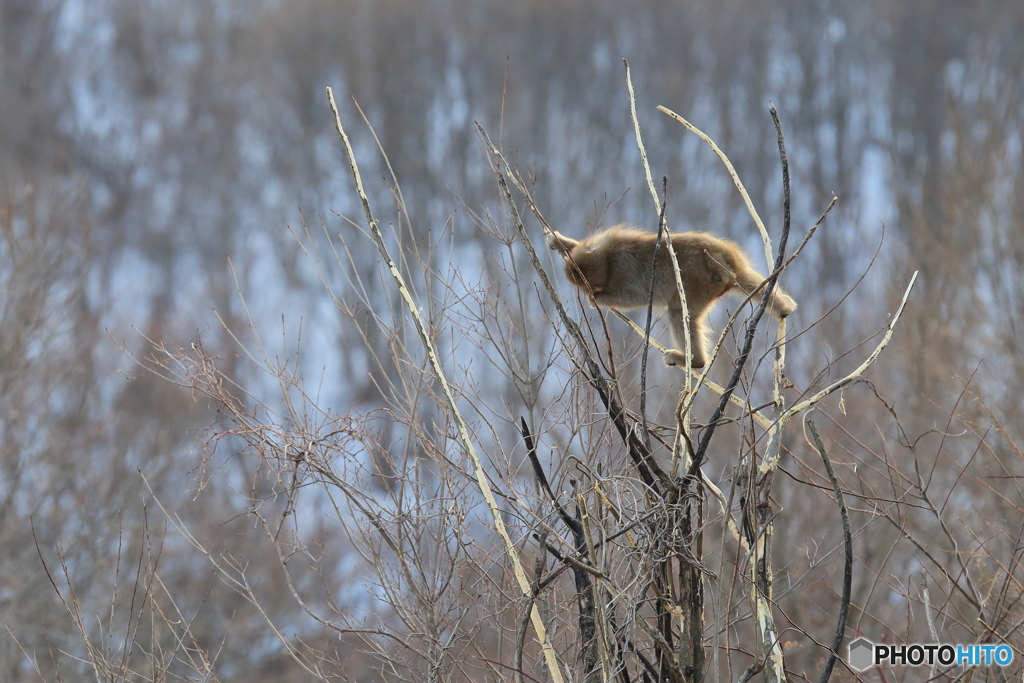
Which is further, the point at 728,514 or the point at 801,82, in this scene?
the point at 801,82

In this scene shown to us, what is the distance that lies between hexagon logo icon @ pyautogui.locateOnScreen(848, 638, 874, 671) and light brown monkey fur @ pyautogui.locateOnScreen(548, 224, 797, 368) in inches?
59.3

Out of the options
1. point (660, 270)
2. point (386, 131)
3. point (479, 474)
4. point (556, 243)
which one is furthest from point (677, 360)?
point (386, 131)

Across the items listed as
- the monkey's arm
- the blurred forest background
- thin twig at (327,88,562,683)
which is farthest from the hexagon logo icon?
the blurred forest background

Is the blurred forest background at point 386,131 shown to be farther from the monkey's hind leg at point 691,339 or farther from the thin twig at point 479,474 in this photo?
the thin twig at point 479,474

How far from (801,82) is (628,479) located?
2514 cm

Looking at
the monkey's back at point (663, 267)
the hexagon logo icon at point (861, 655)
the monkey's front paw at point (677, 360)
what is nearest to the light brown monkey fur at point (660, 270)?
the monkey's back at point (663, 267)

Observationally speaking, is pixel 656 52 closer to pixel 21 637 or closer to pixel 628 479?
pixel 21 637

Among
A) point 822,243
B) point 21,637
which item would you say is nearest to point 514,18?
point 822,243

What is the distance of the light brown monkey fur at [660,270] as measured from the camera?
4.35 m

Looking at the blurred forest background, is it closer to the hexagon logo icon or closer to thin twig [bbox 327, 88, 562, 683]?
the hexagon logo icon

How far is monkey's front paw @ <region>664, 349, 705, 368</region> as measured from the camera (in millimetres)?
4586

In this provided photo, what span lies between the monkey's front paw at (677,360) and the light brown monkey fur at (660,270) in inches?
6.3

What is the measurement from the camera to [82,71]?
2700 centimetres

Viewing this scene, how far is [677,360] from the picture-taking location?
4.65 m
